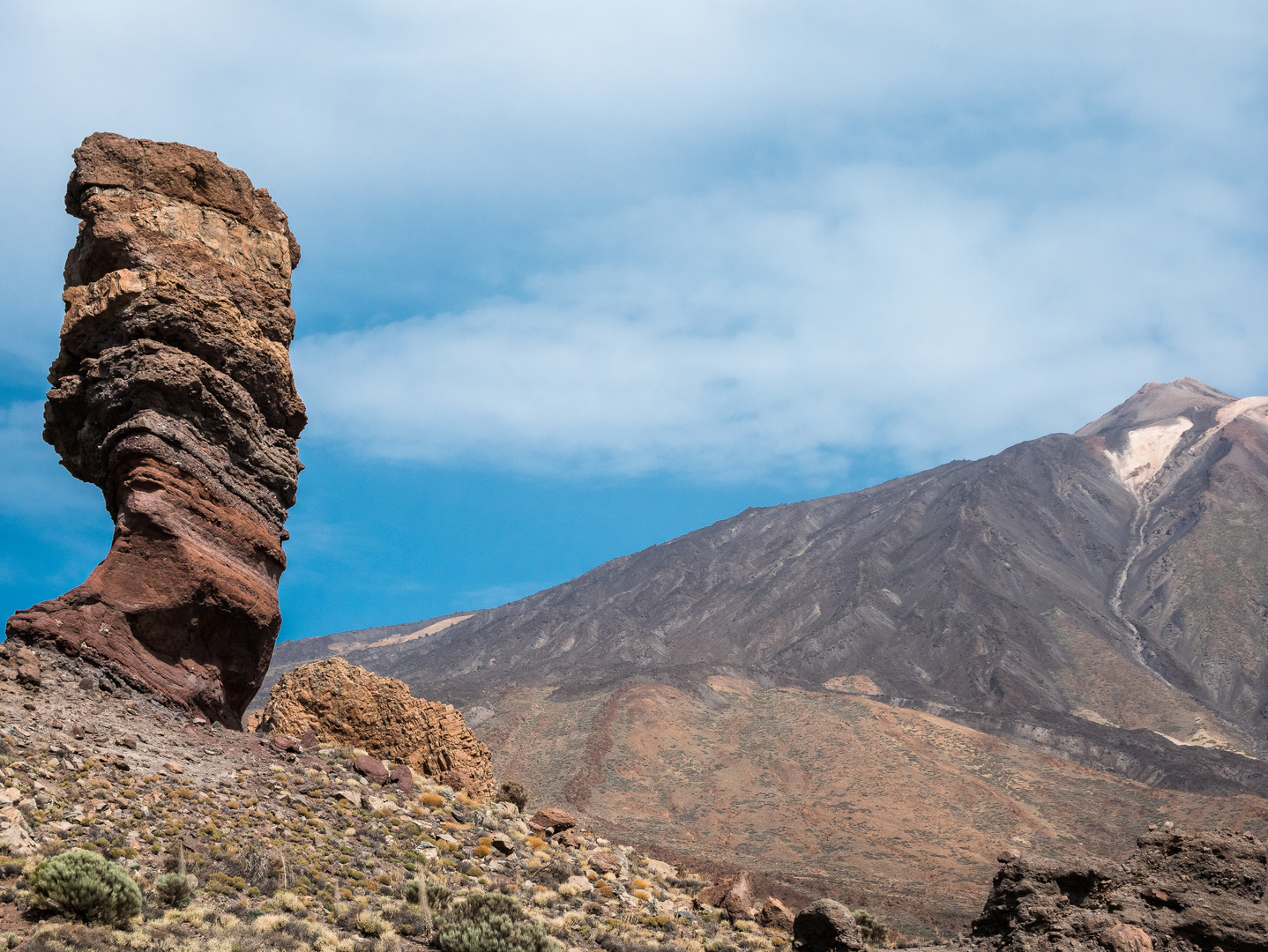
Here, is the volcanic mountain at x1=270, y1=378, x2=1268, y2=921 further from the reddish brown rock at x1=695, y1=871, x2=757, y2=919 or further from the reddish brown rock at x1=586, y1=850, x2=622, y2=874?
the reddish brown rock at x1=586, y1=850, x2=622, y2=874

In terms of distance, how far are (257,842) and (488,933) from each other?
3.31m

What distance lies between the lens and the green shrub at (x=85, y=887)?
8.00 metres

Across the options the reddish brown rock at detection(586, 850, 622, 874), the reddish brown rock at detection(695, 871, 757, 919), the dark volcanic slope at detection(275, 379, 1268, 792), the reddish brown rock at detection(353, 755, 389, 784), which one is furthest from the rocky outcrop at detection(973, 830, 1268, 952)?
the dark volcanic slope at detection(275, 379, 1268, 792)

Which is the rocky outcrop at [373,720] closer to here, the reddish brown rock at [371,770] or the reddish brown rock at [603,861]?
the reddish brown rock at [371,770]

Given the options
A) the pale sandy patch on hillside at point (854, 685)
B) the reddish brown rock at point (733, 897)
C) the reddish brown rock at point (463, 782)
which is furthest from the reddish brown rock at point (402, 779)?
the pale sandy patch on hillside at point (854, 685)

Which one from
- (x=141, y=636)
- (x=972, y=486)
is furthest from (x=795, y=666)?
(x=141, y=636)

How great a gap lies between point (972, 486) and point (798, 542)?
28.1 metres

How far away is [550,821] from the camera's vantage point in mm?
16812

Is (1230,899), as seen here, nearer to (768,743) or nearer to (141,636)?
(141,636)

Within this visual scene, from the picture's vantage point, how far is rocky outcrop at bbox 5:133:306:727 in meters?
13.5

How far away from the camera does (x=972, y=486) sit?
465ft

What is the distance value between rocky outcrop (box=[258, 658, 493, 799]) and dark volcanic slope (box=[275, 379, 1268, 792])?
191 ft

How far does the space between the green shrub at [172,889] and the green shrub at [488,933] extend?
2.70m

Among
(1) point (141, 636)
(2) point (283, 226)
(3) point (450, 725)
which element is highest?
(2) point (283, 226)
